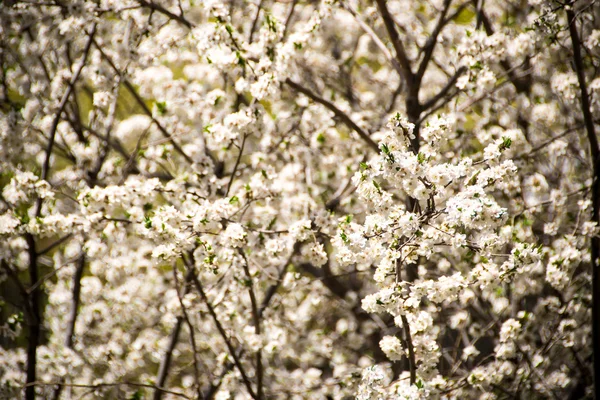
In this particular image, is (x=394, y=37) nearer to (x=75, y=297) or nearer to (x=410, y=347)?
(x=410, y=347)

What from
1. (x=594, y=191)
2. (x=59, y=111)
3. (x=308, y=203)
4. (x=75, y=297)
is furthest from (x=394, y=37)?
(x=75, y=297)

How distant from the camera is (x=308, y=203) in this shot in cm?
398

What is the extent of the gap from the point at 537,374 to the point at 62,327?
4675 mm

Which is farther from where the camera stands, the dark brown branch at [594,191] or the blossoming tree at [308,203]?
the dark brown branch at [594,191]

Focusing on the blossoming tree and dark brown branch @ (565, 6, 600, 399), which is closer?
the blossoming tree

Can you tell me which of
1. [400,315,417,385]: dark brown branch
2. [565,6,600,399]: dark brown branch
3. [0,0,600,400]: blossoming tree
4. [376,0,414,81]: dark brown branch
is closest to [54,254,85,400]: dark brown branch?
[0,0,600,400]: blossoming tree

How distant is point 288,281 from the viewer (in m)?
3.46

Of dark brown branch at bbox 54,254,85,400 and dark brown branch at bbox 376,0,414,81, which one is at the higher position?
dark brown branch at bbox 376,0,414,81

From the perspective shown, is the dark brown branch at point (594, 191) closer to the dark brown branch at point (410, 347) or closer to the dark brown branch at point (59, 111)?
the dark brown branch at point (410, 347)

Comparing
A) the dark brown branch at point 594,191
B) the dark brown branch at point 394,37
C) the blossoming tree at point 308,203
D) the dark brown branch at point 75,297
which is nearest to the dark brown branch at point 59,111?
the blossoming tree at point 308,203

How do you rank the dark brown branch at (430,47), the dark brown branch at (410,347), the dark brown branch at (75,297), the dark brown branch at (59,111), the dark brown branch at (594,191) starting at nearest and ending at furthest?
the dark brown branch at (410,347) < the dark brown branch at (594,191) < the dark brown branch at (59,111) < the dark brown branch at (430,47) < the dark brown branch at (75,297)

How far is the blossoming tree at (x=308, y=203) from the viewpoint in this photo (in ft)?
7.89

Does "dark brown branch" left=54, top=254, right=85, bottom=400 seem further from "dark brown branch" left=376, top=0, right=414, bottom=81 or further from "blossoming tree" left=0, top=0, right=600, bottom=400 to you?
"dark brown branch" left=376, top=0, right=414, bottom=81

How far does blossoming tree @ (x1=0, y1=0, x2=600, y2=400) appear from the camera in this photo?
241 centimetres
